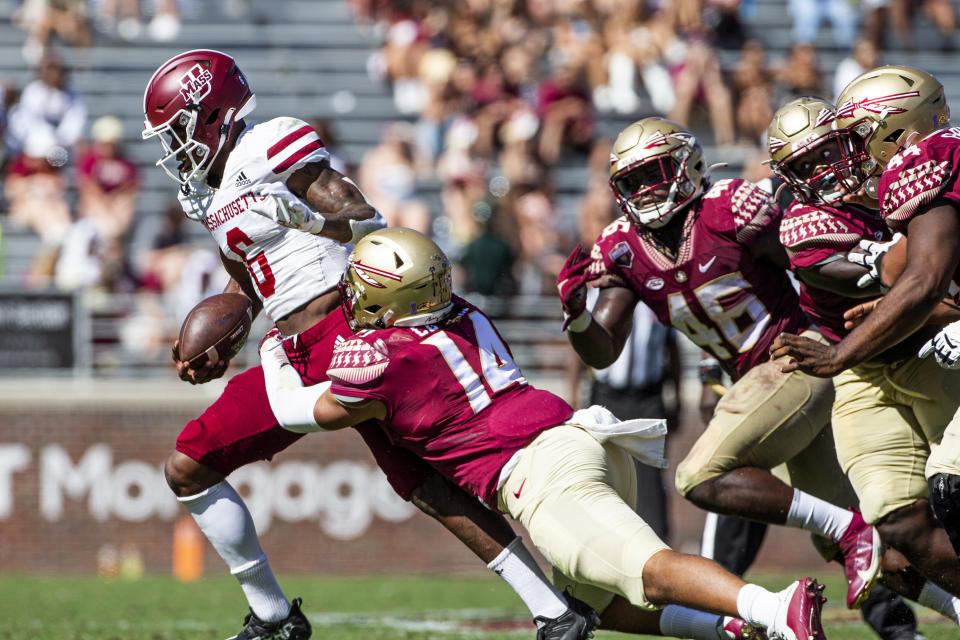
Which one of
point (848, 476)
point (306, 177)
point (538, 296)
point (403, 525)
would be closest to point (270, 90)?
point (538, 296)

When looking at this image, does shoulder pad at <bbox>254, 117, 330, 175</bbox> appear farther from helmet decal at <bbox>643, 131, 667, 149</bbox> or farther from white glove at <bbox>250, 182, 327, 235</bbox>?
helmet decal at <bbox>643, 131, 667, 149</bbox>

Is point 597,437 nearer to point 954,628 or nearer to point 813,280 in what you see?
point 813,280

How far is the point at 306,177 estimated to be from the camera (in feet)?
16.0

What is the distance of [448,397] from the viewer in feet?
13.7

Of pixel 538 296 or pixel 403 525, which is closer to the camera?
pixel 403 525

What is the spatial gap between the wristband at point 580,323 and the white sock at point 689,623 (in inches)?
42.4

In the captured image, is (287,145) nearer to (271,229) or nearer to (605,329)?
(271,229)

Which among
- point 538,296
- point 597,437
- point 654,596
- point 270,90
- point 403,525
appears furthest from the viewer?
point 270,90

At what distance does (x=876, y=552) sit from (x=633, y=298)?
4.42 ft

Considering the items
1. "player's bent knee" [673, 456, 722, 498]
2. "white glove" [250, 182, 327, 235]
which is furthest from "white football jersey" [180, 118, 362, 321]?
"player's bent knee" [673, 456, 722, 498]

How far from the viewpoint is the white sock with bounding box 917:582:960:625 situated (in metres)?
4.64

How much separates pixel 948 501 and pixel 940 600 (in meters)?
0.99

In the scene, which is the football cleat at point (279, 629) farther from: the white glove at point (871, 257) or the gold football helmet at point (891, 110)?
the gold football helmet at point (891, 110)

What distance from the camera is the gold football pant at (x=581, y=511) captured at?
12.7 ft
